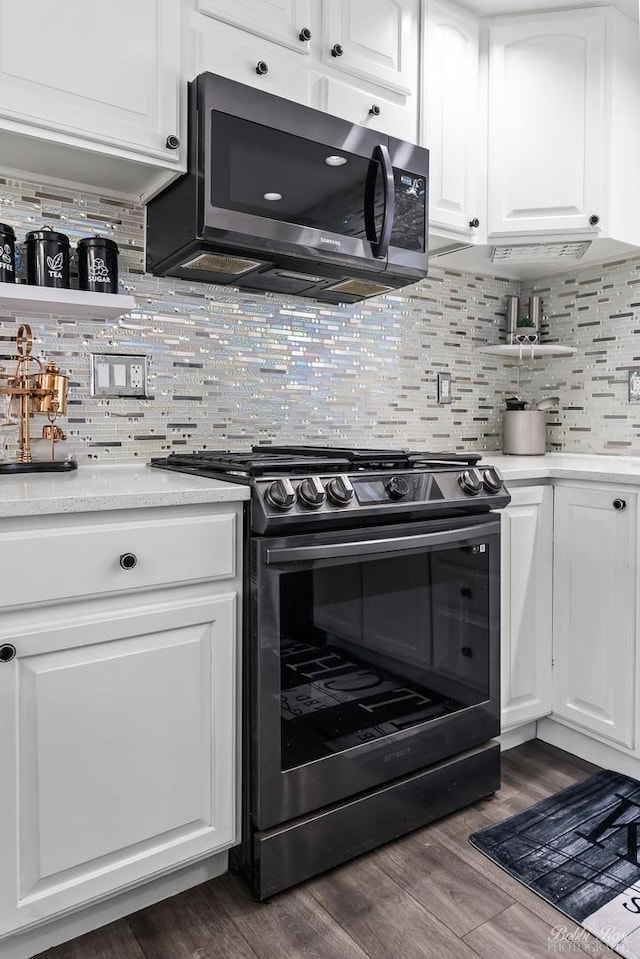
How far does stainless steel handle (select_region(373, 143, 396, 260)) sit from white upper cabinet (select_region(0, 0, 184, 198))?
0.59 meters

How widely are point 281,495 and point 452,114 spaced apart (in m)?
1.64

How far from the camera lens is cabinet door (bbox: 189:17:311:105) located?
5.68 ft

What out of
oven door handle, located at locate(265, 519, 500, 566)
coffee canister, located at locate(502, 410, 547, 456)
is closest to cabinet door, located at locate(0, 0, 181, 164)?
oven door handle, located at locate(265, 519, 500, 566)

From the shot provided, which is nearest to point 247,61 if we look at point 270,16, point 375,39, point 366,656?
point 270,16

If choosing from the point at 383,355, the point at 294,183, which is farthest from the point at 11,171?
the point at 383,355

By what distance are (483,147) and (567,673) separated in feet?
6.03

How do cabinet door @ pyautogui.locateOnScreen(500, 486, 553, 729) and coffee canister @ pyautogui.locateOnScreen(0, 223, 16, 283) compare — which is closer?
coffee canister @ pyautogui.locateOnScreen(0, 223, 16, 283)

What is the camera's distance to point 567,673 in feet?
6.88

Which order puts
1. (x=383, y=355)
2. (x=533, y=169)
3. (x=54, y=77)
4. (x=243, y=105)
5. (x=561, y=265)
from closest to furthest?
(x=54, y=77) < (x=243, y=105) < (x=533, y=169) < (x=383, y=355) < (x=561, y=265)

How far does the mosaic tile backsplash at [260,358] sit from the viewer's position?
190 cm

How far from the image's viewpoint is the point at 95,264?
1.82 metres

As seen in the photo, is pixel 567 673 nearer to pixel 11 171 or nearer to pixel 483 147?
pixel 483 147

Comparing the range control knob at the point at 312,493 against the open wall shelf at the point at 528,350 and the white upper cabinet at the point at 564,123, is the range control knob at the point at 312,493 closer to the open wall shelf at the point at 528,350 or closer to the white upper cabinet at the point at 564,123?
the white upper cabinet at the point at 564,123

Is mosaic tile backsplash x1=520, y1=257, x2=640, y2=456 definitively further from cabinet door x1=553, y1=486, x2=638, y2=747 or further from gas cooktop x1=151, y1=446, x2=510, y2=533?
gas cooktop x1=151, y1=446, x2=510, y2=533
